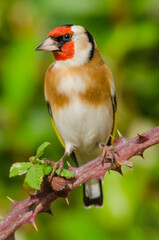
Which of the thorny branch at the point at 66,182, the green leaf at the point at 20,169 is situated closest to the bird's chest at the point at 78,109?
the thorny branch at the point at 66,182

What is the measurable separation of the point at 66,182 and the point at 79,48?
1301 mm

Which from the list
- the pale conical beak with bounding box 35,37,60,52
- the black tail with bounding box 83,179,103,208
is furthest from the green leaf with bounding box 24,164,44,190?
the black tail with bounding box 83,179,103,208

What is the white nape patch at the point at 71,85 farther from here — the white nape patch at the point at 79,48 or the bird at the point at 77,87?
the white nape patch at the point at 79,48

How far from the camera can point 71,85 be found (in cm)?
262

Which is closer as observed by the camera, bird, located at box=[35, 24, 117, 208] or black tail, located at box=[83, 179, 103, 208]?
bird, located at box=[35, 24, 117, 208]

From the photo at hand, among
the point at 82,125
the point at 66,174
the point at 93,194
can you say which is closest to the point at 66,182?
the point at 66,174

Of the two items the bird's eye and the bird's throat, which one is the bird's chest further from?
the bird's eye

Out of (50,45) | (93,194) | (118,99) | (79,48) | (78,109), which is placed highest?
(50,45)

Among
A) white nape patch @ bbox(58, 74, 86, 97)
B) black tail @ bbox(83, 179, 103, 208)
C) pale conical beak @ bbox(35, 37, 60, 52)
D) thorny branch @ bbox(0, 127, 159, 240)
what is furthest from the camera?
black tail @ bbox(83, 179, 103, 208)

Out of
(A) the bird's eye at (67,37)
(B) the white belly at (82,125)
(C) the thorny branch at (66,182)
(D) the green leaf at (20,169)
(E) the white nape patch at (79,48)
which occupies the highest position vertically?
(A) the bird's eye at (67,37)

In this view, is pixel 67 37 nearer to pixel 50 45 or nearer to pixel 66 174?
pixel 50 45

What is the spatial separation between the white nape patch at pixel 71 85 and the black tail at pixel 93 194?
0.79m

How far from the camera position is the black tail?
3.04 m

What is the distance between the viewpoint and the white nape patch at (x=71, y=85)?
2613 millimetres
